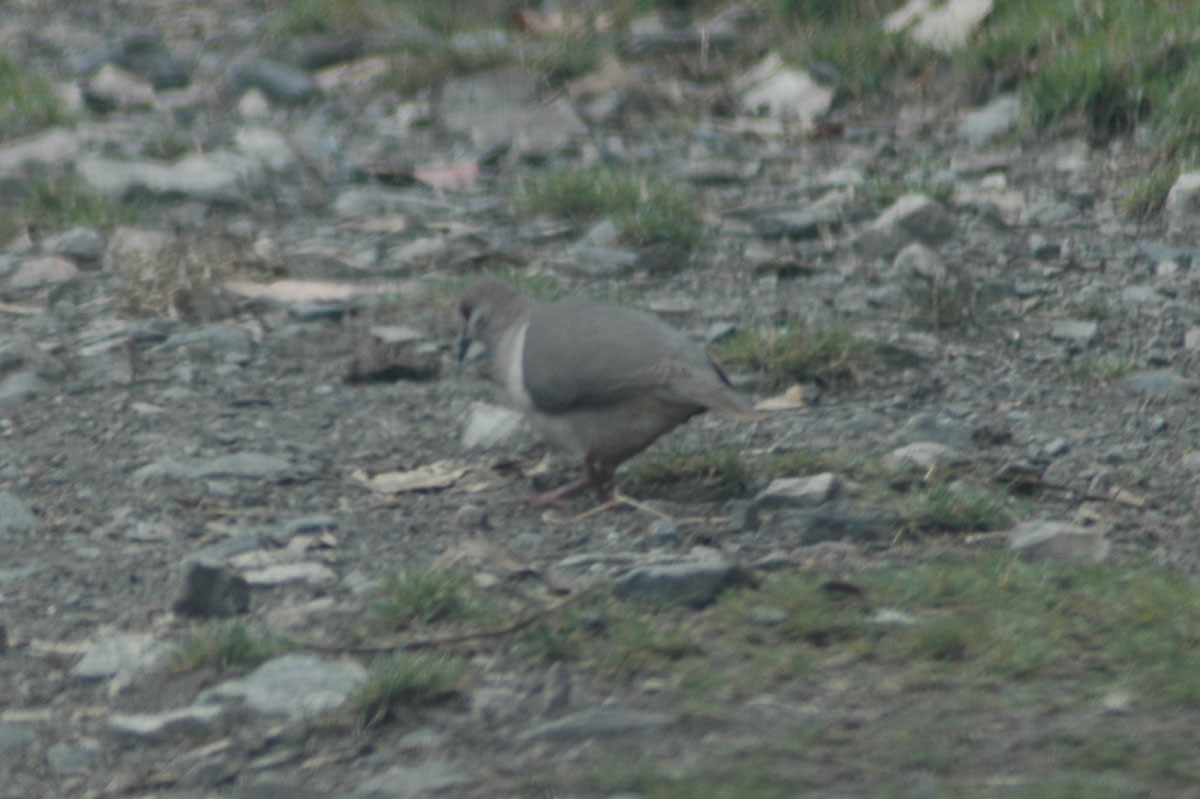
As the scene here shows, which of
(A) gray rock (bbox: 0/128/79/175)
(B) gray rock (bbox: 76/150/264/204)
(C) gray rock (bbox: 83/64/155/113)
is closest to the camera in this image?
(B) gray rock (bbox: 76/150/264/204)

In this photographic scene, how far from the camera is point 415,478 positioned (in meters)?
4.57

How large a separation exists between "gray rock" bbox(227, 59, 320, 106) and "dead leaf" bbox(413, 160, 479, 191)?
5.93 feet

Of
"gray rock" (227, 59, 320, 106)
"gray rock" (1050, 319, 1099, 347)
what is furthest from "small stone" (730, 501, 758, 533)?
"gray rock" (227, 59, 320, 106)

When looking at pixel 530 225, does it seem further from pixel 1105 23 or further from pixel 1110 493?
pixel 1110 493

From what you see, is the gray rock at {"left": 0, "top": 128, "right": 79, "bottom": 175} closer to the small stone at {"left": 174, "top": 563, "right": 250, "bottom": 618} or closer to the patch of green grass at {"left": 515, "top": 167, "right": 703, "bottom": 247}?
the patch of green grass at {"left": 515, "top": 167, "right": 703, "bottom": 247}

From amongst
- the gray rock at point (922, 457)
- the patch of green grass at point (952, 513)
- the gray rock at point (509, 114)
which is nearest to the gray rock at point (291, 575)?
the patch of green grass at point (952, 513)

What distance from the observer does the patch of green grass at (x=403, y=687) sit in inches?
123

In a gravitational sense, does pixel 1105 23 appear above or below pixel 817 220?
above

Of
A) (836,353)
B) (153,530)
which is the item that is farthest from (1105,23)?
(153,530)

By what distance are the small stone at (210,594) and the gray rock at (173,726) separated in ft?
1.48

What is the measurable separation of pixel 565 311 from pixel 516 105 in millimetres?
4833

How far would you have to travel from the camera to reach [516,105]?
9.21 meters

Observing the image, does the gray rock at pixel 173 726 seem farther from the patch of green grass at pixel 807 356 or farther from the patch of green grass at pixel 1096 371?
the patch of green grass at pixel 1096 371

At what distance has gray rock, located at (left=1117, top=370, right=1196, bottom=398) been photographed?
504 cm
